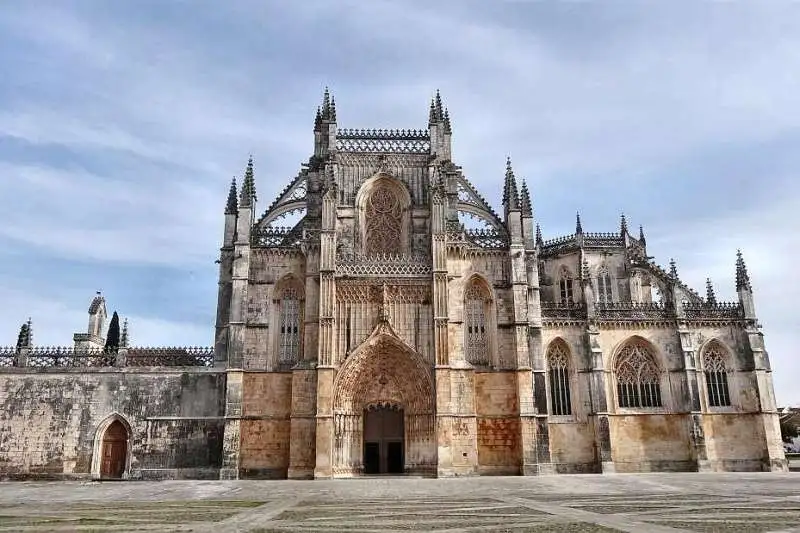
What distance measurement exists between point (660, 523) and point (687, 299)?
30.8 m

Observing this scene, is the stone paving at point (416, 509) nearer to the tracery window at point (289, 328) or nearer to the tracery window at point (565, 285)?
the tracery window at point (289, 328)

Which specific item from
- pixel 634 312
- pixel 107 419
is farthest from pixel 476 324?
pixel 107 419

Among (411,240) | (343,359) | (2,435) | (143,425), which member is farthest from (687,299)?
(2,435)

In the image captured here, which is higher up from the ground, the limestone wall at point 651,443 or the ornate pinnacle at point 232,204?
the ornate pinnacle at point 232,204

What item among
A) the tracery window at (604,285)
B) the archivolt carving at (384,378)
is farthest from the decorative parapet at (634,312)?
the archivolt carving at (384,378)

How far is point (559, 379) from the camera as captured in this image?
36125 mm

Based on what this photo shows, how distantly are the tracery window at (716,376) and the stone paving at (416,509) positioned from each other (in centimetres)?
1456

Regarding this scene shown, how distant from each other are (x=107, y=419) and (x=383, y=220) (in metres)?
17.7

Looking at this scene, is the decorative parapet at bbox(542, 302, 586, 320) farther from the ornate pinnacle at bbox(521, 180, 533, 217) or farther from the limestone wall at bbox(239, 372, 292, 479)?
the limestone wall at bbox(239, 372, 292, 479)

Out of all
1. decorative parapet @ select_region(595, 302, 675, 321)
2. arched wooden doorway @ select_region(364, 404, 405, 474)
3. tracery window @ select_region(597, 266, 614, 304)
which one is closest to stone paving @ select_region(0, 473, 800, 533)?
arched wooden doorway @ select_region(364, 404, 405, 474)

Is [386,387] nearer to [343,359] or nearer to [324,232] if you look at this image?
[343,359]

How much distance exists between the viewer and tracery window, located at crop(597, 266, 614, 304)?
4400cm

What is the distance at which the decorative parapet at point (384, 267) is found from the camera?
107 ft

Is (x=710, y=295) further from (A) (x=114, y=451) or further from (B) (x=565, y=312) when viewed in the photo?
(A) (x=114, y=451)
